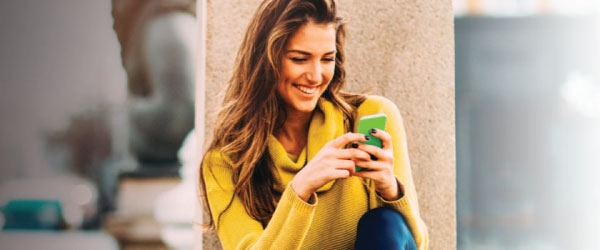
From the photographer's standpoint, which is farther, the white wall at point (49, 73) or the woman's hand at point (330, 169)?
the white wall at point (49, 73)

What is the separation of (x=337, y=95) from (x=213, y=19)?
644mm

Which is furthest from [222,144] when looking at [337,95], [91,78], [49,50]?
[49,50]

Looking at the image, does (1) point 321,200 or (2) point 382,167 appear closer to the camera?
(2) point 382,167

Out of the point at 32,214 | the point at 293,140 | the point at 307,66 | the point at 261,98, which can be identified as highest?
the point at 307,66

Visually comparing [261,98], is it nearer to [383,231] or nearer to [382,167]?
[382,167]

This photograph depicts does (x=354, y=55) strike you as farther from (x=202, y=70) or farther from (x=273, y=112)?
(x=202, y=70)

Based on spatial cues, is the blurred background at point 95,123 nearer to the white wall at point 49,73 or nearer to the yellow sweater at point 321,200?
the white wall at point 49,73

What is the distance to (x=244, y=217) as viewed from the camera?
221cm

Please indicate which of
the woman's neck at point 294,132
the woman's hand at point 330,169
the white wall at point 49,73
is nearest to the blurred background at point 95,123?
the white wall at point 49,73

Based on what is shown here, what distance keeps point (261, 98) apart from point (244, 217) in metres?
0.48

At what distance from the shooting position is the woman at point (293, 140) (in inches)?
82.7

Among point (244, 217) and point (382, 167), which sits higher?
point (382, 167)

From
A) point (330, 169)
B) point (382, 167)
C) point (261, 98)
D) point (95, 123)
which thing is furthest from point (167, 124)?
point (382, 167)

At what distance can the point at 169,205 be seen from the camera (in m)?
2.68
